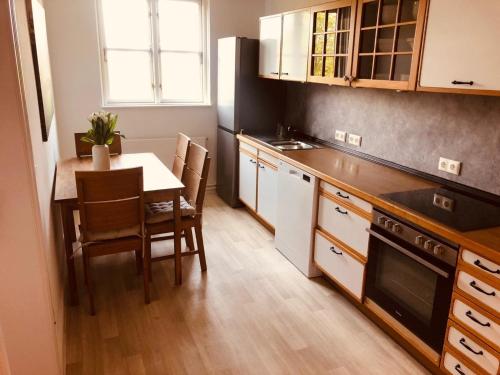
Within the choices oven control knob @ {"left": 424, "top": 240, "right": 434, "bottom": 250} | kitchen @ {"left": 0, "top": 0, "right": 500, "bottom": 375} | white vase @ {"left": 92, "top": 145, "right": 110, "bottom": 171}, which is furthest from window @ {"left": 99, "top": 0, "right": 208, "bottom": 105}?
oven control knob @ {"left": 424, "top": 240, "right": 434, "bottom": 250}

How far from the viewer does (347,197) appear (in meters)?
2.62

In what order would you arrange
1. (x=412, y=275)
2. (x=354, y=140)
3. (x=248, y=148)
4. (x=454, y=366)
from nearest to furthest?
1. (x=454, y=366)
2. (x=412, y=275)
3. (x=354, y=140)
4. (x=248, y=148)

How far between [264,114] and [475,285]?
3039mm

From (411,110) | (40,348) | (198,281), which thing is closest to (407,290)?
(411,110)

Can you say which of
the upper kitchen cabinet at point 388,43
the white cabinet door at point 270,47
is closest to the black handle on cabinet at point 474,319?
the upper kitchen cabinet at point 388,43

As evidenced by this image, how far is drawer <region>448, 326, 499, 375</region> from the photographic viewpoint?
1.81 metres

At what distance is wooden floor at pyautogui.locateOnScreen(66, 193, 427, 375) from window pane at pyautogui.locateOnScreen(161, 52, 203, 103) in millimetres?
2293

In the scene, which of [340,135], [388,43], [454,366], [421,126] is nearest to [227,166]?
[340,135]

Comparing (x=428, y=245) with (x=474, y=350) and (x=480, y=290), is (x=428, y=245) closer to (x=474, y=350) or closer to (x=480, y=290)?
(x=480, y=290)

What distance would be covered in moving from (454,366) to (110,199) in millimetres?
2087

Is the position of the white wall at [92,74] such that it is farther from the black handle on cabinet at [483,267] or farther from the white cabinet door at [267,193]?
the black handle on cabinet at [483,267]

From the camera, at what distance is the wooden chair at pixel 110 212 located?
2.43m

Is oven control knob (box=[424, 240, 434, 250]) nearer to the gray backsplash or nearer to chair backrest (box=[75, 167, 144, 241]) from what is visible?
the gray backsplash

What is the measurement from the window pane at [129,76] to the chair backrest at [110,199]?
2.49 m
